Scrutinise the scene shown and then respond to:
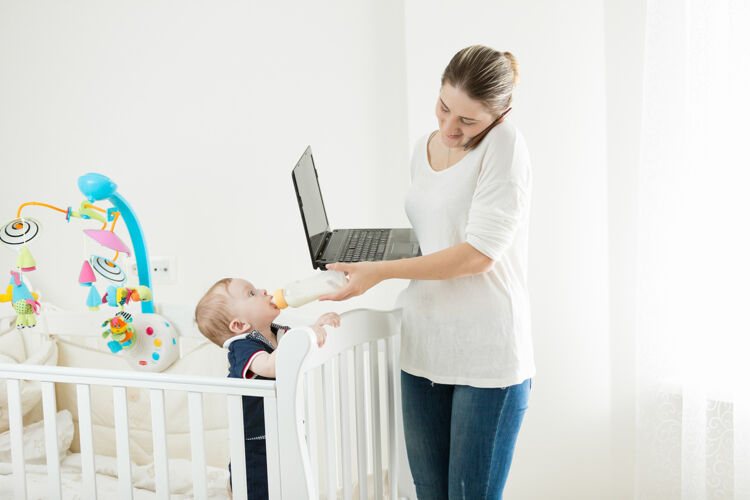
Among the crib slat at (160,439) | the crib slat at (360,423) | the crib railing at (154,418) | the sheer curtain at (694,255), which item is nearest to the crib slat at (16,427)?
the crib railing at (154,418)

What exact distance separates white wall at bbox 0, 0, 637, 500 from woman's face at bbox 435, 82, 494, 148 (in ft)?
2.47

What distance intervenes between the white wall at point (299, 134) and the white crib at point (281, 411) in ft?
2.36

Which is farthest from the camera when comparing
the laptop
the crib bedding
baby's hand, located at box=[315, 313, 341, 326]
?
the crib bedding

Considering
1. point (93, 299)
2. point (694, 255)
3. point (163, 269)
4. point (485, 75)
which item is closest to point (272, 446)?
point (485, 75)

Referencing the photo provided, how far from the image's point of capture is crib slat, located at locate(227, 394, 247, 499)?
1126mm

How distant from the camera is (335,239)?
1.43 metres

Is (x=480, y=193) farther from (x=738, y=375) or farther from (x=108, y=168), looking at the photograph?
(x=108, y=168)

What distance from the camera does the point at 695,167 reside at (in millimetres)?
1595

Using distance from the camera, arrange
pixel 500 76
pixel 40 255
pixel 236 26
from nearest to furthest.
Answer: pixel 500 76
pixel 236 26
pixel 40 255

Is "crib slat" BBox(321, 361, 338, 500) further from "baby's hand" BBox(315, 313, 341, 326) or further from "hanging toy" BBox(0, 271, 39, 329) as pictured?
"hanging toy" BBox(0, 271, 39, 329)

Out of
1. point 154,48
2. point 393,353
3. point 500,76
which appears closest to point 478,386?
point 393,353

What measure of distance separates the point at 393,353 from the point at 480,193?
480mm

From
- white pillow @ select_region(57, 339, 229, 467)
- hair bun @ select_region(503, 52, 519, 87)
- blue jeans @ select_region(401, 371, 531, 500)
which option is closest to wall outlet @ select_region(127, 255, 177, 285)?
white pillow @ select_region(57, 339, 229, 467)

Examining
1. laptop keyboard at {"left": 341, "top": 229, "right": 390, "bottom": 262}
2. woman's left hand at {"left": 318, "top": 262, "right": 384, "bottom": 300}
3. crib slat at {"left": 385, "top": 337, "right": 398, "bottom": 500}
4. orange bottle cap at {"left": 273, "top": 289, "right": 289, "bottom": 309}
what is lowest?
crib slat at {"left": 385, "top": 337, "right": 398, "bottom": 500}
